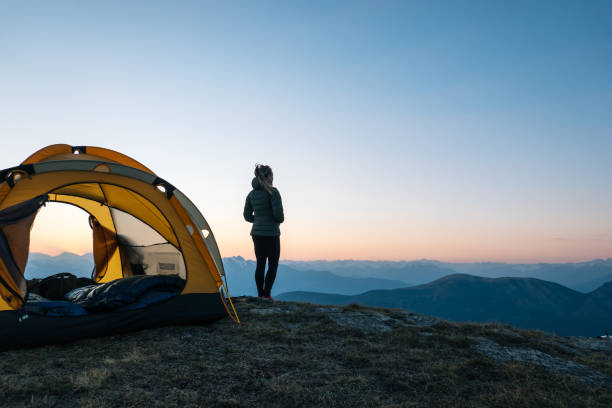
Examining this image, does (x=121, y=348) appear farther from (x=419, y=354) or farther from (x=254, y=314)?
(x=419, y=354)

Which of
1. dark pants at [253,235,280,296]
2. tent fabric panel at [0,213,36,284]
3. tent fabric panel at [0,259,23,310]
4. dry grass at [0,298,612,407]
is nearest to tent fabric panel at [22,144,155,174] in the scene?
tent fabric panel at [0,213,36,284]

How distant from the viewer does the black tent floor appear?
17.5 ft

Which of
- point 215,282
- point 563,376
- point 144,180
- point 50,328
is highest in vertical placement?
point 144,180

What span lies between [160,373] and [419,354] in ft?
11.8

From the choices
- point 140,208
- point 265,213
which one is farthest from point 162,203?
point 265,213

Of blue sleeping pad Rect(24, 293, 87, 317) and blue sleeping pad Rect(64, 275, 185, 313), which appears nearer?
blue sleeping pad Rect(24, 293, 87, 317)

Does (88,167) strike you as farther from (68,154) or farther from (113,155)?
(113,155)

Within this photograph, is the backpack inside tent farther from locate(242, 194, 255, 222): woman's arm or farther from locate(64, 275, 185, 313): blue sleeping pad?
locate(242, 194, 255, 222): woman's arm

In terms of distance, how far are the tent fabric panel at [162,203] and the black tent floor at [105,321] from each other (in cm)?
28

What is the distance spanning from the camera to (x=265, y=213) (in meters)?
8.80

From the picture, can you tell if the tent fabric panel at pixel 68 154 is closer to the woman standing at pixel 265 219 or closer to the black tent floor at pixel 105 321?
the woman standing at pixel 265 219

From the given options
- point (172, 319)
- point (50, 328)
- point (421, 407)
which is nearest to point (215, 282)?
point (172, 319)

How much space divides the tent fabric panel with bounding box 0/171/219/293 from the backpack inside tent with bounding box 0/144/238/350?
0.02 m

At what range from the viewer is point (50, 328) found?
18.3 ft
